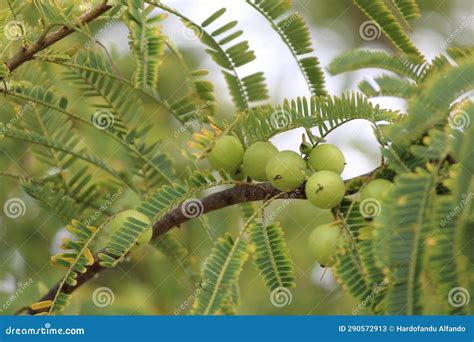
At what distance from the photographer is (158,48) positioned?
125 cm

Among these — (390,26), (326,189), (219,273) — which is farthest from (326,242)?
(390,26)

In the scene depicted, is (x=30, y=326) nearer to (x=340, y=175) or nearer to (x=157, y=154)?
(x=157, y=154)

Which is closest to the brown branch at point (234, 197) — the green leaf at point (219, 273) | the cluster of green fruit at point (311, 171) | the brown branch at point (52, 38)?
the cluster of green fruit at point (311, 171)

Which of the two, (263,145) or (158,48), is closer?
(158,48)

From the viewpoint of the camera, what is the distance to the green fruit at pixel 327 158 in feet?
4.34

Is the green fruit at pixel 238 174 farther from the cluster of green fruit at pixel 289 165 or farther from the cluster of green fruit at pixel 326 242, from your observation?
the cluster of green fruit at pixel 326 242

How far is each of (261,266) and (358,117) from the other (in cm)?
35

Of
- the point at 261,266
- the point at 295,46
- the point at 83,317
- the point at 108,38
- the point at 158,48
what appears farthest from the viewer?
the point at 108,38

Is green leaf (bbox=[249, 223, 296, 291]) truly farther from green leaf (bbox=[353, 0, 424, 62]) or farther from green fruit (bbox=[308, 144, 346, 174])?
green leaf (bbox=[353, 0, 424, 62])

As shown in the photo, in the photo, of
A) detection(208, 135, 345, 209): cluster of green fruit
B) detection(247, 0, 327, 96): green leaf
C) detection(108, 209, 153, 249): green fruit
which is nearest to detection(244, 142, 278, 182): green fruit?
detection(208, 135, 345, 209): cluster of green fruit

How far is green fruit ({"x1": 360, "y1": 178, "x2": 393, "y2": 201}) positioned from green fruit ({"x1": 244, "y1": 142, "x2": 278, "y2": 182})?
0.65 feet

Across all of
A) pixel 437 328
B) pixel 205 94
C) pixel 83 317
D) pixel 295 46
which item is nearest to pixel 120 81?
pixel 205 94

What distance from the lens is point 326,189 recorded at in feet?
4.16

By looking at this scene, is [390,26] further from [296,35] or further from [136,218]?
[136,218]
